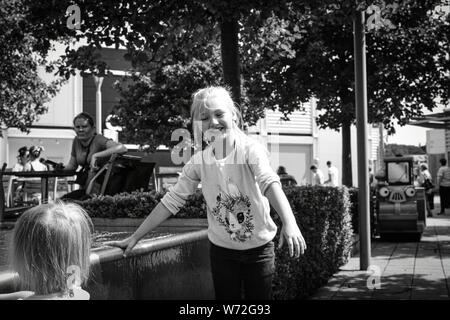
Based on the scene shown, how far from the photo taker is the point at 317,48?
1335 centimetres

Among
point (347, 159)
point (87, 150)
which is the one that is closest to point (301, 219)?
point (87, 150)

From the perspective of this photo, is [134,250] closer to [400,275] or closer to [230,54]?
[230,54]

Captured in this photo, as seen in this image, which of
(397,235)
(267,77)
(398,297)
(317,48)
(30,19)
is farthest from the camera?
(267,77)

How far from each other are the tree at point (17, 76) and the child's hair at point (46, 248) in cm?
1173

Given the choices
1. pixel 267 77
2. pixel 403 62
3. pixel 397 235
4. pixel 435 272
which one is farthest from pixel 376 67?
pixel 435 272

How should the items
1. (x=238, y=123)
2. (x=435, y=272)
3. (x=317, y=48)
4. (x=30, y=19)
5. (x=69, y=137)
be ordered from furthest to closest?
1. (x=69, y=137)
2. (x=317, y=48)
3. (x=435, y=272)
4. (x=30, y=19)
5. (x=238, y=123)

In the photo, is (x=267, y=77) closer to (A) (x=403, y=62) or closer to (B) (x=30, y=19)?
(A) (x=403, y=62)

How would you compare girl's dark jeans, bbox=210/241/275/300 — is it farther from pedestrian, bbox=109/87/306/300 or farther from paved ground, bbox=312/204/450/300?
paved ground, bbox=312/204/450/300

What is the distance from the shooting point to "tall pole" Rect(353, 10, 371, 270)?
25.1 feet

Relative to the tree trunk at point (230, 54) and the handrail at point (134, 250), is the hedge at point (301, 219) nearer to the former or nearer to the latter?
the handrail at point (134, 250)

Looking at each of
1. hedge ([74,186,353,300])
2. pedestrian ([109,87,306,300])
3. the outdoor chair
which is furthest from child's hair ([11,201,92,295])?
the outdoor chair

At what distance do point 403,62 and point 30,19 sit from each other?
919 cm

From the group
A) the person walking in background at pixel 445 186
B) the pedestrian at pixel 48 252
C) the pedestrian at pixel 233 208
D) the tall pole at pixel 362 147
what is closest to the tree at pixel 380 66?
the person walking in background at pixel 445 186

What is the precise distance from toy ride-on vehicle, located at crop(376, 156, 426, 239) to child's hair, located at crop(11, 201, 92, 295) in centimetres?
948
